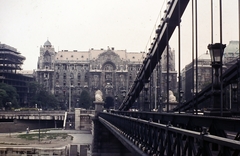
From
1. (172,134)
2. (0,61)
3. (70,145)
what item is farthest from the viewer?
(0,61)

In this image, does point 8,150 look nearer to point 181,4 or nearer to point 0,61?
point 181,4

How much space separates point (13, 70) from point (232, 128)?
13247cm

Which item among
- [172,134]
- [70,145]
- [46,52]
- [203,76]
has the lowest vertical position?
[70,145]

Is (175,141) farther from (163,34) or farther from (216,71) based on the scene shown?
(163,34)

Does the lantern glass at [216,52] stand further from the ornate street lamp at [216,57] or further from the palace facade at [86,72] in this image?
the palace facade at [86,72]

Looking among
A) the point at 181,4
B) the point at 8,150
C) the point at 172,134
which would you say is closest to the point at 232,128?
the point at 172,134

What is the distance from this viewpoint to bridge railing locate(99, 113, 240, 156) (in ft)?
23.2

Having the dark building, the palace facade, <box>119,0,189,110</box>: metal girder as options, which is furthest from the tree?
<box>119,0,189,110</box>: metal girder

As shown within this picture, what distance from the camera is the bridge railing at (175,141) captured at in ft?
23.2

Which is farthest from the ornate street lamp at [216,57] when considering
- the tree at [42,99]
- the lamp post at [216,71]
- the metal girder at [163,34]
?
the tree at [42,99]

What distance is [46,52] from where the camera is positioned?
150m

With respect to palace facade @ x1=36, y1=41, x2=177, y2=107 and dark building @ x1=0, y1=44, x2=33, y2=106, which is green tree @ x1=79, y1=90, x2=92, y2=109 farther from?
dark building @ x1=0, y1=44, x2=33, y2=106

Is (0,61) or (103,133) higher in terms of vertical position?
(0,61)

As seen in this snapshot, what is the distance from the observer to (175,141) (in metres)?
10.3
